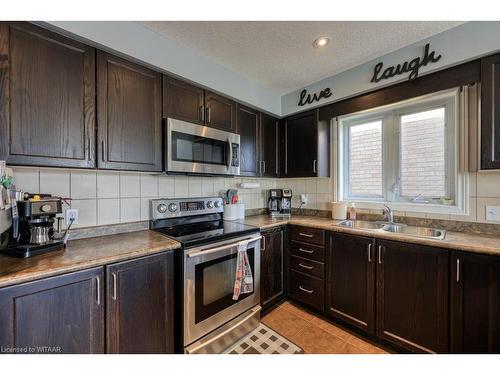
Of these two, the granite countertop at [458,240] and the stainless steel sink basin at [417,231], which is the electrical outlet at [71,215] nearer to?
the granite countertop at [458,240]

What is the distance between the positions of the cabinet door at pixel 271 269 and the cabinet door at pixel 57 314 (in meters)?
1.25

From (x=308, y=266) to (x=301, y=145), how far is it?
52.5 inches

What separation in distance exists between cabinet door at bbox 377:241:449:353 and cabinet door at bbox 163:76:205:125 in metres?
1.77

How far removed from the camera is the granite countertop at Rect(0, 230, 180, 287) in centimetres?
90

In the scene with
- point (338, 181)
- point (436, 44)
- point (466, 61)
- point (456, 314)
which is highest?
point (436, 44)

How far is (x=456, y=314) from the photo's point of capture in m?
1.28

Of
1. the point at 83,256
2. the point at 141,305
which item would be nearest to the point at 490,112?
the point at 141,305

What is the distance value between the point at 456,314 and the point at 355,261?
1.99 feet

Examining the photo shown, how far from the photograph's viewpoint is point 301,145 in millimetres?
2510

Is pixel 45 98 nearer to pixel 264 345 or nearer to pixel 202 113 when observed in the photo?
pixel 202 113

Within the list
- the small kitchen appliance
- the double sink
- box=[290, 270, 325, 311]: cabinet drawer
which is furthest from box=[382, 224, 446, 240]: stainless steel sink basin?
the small kitchen appliance

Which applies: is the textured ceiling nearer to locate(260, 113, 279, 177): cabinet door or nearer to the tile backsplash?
locate(260, 113, 279, 177): cabinet door
